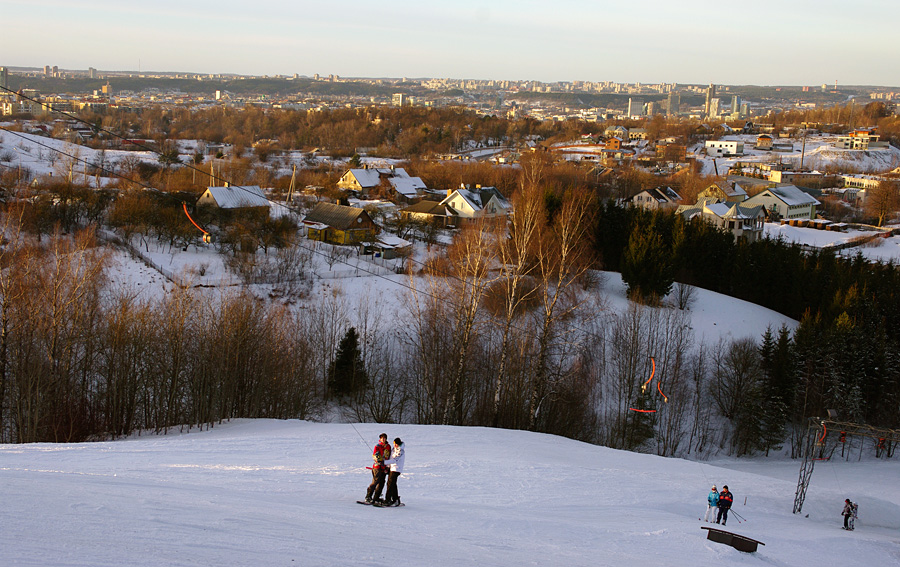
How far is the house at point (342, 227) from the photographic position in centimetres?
3416

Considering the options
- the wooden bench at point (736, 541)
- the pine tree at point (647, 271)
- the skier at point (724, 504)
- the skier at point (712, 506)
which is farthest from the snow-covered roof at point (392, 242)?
the wooden bench at point (736, 541)

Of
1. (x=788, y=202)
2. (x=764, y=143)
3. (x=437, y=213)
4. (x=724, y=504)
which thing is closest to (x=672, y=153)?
(x=764, y=143)

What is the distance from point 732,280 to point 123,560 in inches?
1135

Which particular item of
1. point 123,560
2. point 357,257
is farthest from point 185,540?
point 357,257

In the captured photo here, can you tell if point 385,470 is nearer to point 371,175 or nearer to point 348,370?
point 348,370

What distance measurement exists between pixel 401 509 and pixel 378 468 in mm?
665

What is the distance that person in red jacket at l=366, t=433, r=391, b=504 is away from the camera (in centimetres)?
826

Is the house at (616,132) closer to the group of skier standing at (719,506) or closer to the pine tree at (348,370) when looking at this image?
the pine tree at (348,370)

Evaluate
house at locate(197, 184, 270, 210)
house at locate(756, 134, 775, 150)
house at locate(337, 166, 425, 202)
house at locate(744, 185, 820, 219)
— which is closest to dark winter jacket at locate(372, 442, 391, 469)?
house at locate(197, 184, 270, 210)

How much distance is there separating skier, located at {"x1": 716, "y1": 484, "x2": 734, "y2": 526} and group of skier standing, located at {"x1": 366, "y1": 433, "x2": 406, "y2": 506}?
5238 mm

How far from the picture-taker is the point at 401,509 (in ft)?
28.2

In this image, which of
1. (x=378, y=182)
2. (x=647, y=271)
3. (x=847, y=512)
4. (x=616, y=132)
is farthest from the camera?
(x=616, y=132)

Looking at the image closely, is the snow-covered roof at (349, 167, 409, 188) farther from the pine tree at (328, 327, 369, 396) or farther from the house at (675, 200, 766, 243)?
the pine tree at (328, 327, 369, 396)

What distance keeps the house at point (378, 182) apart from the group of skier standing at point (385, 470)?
45285 mm
